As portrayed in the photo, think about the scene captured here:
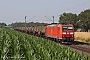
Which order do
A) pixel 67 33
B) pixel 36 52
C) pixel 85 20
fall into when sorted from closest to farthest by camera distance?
pixel 36 52, pixel 67 33, pixel 85 20

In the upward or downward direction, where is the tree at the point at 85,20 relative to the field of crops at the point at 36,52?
upward

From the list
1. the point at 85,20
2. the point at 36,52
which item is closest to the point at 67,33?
the point at 36,52

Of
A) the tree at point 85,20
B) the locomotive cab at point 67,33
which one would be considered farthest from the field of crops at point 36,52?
the tree at point 85,20

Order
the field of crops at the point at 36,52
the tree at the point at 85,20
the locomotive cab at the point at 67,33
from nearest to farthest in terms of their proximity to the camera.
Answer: the field of crops at the point at 36,52, the locomotive cab at the point at 67,33, the tree at the point at 85,20

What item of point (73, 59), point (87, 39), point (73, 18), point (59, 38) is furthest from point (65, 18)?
point (73, 59)

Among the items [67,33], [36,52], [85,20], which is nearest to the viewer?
[36,52]

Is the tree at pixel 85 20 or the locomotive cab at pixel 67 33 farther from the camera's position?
the tree at pixel 85 20

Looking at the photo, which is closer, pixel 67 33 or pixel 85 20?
pixel 67 33

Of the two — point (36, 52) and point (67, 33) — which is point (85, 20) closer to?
point (67, 33)

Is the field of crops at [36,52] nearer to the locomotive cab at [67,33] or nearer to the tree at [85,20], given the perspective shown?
the locomotive cab at [67,33]

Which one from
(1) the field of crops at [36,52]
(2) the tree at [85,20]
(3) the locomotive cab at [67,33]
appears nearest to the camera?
(1) the field of crops at [36,52]

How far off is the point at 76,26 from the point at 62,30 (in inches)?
2653

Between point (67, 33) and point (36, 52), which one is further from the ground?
point (67, 33)

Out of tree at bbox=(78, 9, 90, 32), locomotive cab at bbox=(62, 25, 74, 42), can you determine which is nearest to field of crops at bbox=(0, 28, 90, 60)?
locomotive cab at bbox=(62, 25, 74, 42)
